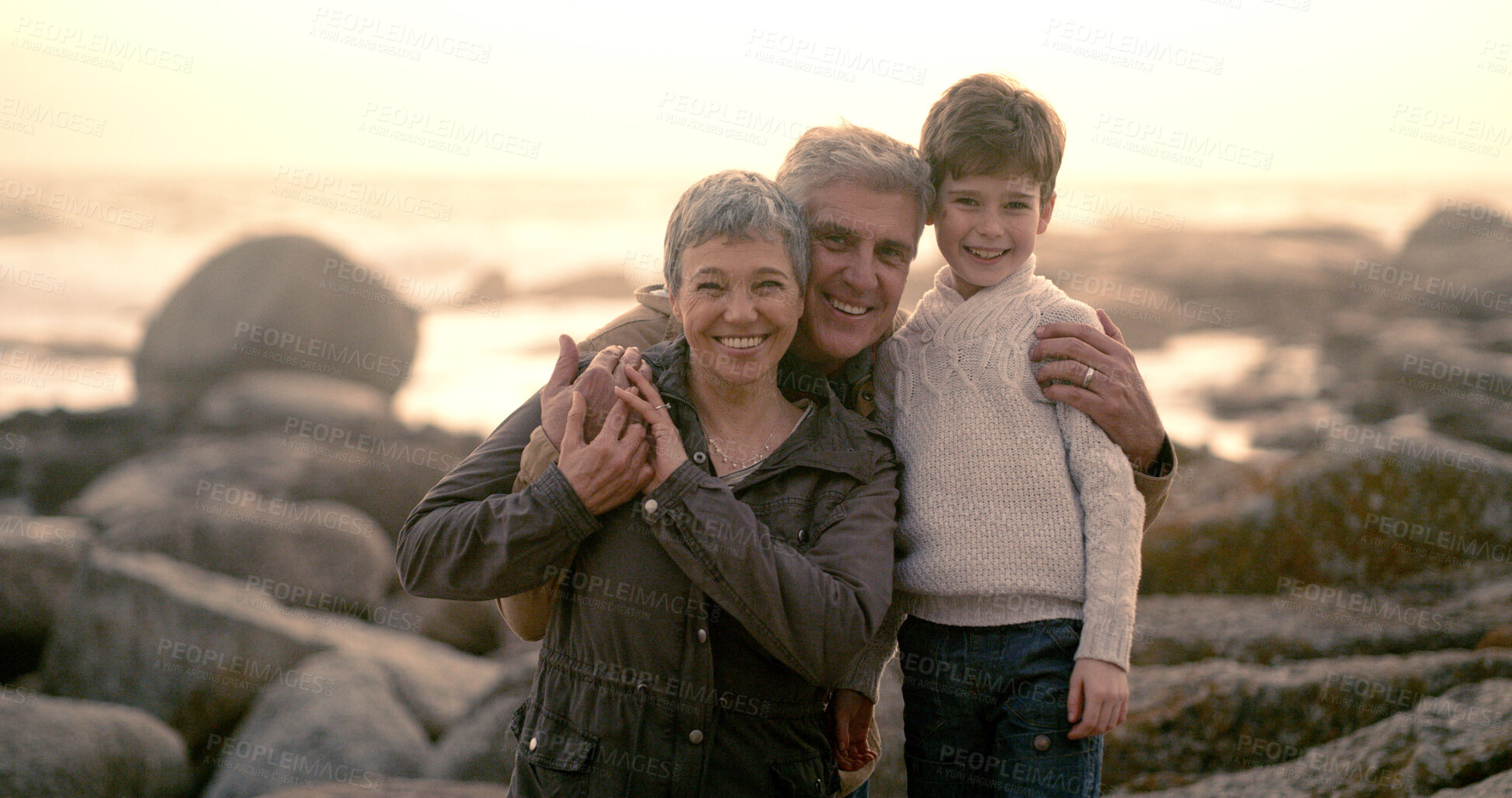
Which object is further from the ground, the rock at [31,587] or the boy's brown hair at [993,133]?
the boy's brown hair at [993,133]

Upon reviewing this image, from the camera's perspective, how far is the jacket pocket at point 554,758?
2.36 m

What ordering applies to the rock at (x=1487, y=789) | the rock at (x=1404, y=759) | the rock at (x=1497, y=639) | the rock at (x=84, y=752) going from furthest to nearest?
the rock at (x=84, y=752), the rock at (x=1497, y=639), the rock at (x=1404, y=759), the rock at (x=1487, y=789)

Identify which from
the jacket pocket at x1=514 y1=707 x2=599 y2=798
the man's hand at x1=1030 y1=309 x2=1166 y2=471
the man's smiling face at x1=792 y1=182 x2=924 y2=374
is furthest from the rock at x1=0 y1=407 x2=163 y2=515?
the man's hand at x1=1030 y1=309 x2=1166 y2=471

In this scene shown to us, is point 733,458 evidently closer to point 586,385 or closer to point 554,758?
point 586,385

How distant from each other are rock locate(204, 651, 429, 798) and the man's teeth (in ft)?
12.3

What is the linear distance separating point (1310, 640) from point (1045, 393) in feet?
9.18

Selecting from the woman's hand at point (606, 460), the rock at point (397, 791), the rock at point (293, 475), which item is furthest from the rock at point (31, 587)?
the woman's hand at point (606, 460)

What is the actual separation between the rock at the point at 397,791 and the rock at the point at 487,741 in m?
0.86

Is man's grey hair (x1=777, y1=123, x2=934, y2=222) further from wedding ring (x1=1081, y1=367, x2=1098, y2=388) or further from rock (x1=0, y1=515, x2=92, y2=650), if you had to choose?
rock (x1=0, y1=515, x2=92, y2=650)

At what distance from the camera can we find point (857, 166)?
9.22 feet

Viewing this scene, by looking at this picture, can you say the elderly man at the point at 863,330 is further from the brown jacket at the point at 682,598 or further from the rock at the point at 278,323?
the rock at the point at 278,323

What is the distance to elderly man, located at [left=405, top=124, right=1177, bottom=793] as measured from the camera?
2725mm

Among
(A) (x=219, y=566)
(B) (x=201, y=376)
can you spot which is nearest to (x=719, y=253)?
(A) (x=219, y=566)

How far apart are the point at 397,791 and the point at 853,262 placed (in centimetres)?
261
